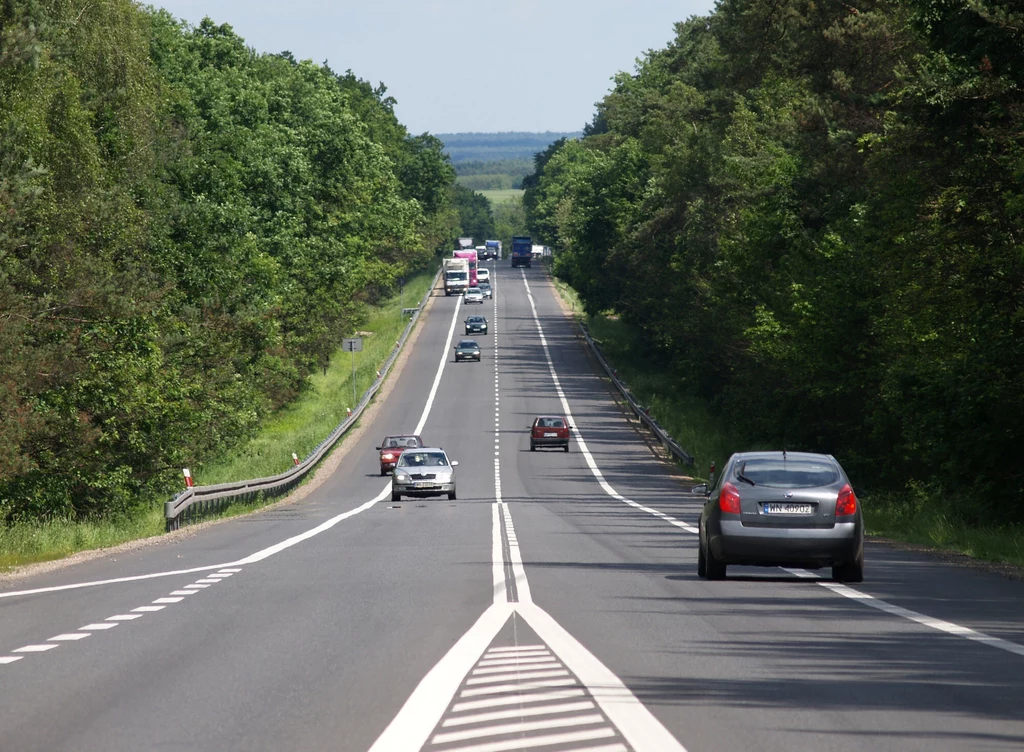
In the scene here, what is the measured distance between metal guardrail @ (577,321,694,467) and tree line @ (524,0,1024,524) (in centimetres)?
320

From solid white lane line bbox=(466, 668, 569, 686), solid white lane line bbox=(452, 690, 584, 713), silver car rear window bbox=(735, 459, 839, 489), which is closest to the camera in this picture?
solid white lane line bbox=(452, 690, 584, 713)

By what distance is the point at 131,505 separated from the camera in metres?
40.5

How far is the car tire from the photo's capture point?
16797 millimetres

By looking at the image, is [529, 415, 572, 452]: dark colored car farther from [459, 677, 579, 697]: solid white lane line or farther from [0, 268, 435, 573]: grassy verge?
[459, 677, 579, 697]: solid white lane line

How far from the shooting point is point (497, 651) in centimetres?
1134

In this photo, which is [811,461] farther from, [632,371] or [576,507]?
[632,371]

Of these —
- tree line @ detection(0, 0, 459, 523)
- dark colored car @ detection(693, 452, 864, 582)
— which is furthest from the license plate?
tree line @ detection(0, 0, 459, 523)

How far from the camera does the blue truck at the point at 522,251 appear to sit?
196m

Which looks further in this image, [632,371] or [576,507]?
[632,371]

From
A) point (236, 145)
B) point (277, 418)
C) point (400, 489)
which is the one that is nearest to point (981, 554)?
point (400, 489)

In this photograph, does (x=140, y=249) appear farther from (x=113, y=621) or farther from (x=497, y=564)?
(x=113, y=621)

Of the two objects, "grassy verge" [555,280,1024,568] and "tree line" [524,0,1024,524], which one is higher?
"tree line" [524,0,1024,524]

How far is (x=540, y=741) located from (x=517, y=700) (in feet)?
4.13

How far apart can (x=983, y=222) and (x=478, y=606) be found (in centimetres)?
1761
